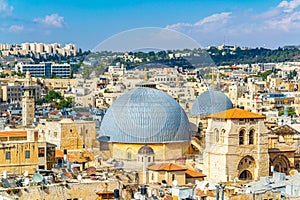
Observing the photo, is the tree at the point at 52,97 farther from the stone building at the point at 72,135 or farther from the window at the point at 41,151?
the window at the point at 41,151

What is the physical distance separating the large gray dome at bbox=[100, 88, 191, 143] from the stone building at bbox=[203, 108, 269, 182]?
1.51 metres

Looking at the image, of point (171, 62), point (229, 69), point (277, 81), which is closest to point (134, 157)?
point (171, 62)

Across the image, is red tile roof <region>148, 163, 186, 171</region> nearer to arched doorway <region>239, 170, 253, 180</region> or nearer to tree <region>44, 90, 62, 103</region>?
arched doorway <region>239, 170, 253, 180</region>

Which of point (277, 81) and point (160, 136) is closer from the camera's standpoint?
point (160, 136)

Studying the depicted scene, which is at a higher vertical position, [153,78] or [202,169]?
[153,78]

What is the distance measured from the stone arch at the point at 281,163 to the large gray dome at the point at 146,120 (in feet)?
10.2

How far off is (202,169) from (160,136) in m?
1.93

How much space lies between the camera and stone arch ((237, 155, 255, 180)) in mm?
26969

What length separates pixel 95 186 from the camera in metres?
17.5

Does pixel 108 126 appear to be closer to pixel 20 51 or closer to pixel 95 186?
pixel 95 186

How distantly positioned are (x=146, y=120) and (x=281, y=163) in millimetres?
4996

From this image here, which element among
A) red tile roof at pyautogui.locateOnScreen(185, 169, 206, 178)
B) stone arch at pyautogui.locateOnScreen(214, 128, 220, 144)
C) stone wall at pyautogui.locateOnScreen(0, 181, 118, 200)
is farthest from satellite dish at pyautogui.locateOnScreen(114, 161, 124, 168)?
stone wall at pyautogui.locateOnScreen(0, 181, 118, 200)

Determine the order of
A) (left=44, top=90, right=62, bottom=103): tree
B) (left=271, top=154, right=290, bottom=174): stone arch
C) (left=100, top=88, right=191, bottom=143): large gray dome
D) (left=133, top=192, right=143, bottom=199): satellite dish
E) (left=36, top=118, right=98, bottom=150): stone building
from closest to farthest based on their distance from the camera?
1. (left=133, top=192, right=143, bottom=199): satellite dish
2. (left=100, top=88, right=191, bottom=143): large gray dome
3. (left=271, top=154, right=290, bottom=174): stone arch
4. (left=36, top=118, right=98, bottom=150): stone building
5. (left=44, top=90, right=62, bottom=103): tree

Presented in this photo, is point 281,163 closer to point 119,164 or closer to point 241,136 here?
point 241,136
